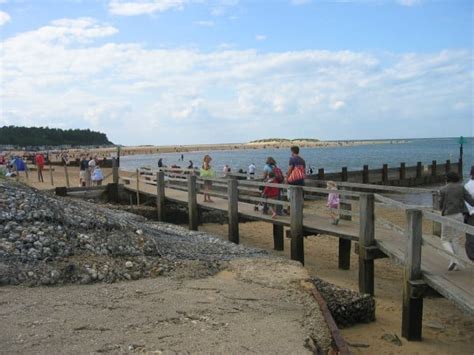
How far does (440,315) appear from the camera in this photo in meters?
7.54

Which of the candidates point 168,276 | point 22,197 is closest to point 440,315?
point 168,276

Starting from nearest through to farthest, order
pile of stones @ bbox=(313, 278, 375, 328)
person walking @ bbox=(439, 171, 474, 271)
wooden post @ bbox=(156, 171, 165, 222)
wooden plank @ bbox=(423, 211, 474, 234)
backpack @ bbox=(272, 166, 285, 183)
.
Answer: wooden plank @ bbox=(423, 211, 474, 234) < person walking @ bbox=(439, 171, 474, 271) < pile of stones @ bbox=(313, 278, 375, 328) < backpack @ bbox=(272, 166, 285, 183) < wooden post @ bbox=(156, 171, 165, 222)

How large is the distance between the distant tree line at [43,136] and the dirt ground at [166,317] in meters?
143

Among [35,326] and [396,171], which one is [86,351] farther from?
[396,171]

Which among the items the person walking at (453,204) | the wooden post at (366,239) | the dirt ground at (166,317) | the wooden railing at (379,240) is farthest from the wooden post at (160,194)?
the person walking at (453,204)

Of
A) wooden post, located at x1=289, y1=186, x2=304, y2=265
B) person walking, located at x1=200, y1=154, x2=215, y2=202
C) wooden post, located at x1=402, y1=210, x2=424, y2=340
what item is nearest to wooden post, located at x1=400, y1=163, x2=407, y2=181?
person walking, located at x1=200, y1=154, x2=215, y2=202

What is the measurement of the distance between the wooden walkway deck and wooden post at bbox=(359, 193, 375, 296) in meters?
0.15

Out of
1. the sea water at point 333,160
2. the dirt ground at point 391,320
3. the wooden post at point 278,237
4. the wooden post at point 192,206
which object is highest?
the wooden post at point 192,206

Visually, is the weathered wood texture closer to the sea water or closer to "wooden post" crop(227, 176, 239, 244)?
"wooden post" crop(227, 176, 239, 244)

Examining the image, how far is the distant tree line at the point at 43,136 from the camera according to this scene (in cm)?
13738

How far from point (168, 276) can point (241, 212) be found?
570 cm

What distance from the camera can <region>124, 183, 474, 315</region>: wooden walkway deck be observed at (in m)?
5.57

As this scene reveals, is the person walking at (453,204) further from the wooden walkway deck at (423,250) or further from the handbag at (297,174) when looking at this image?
the handbag at (297,174)

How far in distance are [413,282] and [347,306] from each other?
952 millimetres
